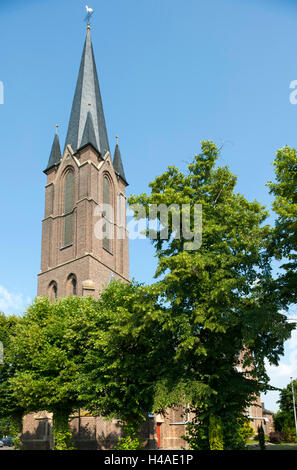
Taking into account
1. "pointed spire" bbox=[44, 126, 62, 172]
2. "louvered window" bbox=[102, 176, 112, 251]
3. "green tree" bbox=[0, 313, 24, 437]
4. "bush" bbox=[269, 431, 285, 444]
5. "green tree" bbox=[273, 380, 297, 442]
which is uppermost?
"pointed spire" bbox=[44, 126, 62, 172]

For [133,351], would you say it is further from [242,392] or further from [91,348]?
[242,392]

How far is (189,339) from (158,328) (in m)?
3.55

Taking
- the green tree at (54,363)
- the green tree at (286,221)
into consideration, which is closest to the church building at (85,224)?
the green tree at (54,363)

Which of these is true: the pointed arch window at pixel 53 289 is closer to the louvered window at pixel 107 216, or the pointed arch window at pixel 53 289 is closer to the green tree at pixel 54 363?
the louvered window at pixel 107 216

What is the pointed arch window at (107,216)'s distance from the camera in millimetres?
49469

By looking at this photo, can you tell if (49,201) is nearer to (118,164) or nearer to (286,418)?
(118,164)

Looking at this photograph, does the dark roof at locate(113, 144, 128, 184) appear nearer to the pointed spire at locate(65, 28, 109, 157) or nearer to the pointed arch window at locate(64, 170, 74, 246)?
the pointed spire at locate(65, 28, 109, 157)

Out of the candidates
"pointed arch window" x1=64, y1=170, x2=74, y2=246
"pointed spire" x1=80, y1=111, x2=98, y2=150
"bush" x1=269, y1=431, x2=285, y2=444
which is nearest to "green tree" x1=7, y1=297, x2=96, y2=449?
"pointed arch window" x1=64, y1=170, x2=74, y2=246

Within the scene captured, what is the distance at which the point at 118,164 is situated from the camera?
58000 mm

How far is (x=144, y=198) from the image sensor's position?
21.3 m

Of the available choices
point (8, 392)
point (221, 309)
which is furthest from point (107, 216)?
point (221, 309)

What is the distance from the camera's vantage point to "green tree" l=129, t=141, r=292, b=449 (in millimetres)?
17500

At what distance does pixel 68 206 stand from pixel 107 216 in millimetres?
4760

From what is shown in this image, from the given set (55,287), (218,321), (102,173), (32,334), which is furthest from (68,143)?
(218,321)
